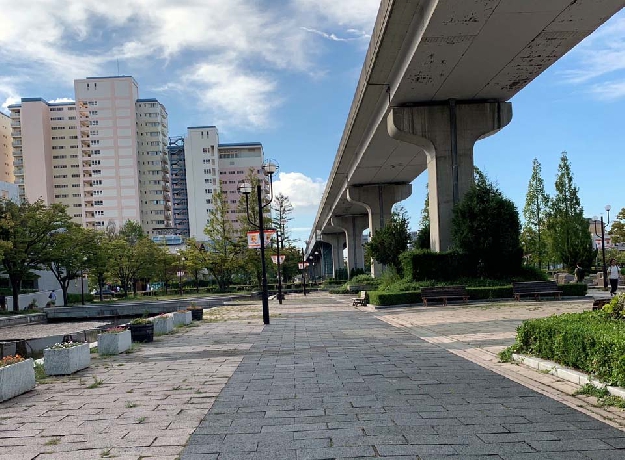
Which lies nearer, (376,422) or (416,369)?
(376,422)

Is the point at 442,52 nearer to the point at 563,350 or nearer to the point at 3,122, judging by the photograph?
the point at 563,350

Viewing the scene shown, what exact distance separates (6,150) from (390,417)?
13024cm

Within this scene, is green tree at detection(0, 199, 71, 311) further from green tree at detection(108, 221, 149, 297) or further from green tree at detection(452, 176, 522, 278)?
green tree at detection(452, 176, 522, 278)

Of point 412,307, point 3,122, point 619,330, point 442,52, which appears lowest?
point 412,307

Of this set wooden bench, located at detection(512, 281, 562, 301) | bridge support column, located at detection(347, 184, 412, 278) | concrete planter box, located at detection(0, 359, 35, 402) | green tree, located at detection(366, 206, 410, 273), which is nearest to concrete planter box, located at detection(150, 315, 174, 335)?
concrete planter box, located at detection(0, 359, 35, 402)

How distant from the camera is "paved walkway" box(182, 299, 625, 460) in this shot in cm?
465

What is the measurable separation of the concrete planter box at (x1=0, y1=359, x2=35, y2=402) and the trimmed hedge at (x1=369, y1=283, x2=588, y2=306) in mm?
16459

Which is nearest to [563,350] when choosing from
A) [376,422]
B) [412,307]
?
[376,422]

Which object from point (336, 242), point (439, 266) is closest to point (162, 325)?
point (439, 266)

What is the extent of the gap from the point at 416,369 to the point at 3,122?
12892cm

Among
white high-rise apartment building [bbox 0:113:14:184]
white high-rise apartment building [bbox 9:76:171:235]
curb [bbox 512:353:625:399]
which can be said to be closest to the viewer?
curb [bbox 512:353:625:399]

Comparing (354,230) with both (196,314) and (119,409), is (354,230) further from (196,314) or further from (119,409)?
(119,409)

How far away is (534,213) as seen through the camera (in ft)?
159

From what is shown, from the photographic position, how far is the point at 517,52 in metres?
19.1
